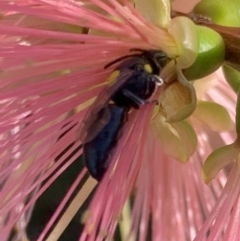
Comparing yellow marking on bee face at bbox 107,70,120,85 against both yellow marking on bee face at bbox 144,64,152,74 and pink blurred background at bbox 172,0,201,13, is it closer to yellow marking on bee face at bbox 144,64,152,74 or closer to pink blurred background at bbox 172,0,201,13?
yellow marking on bee face at bbox 144,64,152,74

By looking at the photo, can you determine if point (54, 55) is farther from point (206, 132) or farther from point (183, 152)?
point (206, 132)

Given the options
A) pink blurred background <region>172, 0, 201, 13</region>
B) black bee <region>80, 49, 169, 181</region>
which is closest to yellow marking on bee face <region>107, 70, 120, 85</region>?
black bee <region>80, 49, 169, 181</region>

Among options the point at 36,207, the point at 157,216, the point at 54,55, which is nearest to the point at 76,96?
the point at 54,55

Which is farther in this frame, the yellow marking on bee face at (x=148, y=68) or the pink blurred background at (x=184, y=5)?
the pink blurred background at (x=184, y=5)

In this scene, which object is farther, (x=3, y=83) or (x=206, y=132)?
(x=206, y=132)

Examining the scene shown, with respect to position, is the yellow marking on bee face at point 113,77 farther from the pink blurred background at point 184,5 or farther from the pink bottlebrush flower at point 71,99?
the pink blurred background at point 184,5

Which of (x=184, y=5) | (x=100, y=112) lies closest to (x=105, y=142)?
(x=100, y=112)

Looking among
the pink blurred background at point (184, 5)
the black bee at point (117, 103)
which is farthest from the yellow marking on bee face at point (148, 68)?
the pink blurred background at point (184, 5)
